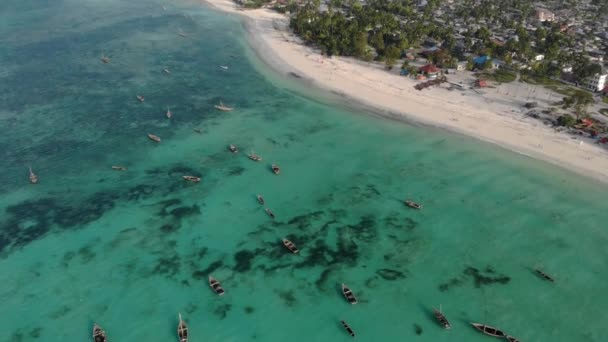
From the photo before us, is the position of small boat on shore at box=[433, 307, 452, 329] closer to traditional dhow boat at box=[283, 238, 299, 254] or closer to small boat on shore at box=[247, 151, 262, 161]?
traditional dhow boat at box=[283, 238, 299, 254]

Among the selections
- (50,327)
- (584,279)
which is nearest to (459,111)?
(584,279)

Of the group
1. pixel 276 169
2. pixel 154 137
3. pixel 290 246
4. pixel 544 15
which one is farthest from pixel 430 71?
pixel 544 15

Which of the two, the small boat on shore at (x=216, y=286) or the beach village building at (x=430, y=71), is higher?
the beach village building at (x=430, y=71)

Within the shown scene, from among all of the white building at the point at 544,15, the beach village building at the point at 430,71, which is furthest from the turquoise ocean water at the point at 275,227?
the white building at the point at 544,15

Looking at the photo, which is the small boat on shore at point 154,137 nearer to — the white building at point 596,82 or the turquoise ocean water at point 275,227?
the turquoise ocean water at point 275,227

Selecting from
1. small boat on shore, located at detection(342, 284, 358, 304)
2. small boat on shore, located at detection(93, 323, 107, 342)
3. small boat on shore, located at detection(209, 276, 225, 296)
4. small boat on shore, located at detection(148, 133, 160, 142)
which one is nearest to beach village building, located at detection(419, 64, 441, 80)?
small boat on shore, located at detection(148, 133, 160, 142)

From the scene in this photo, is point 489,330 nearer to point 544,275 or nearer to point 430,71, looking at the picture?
point 544,275
